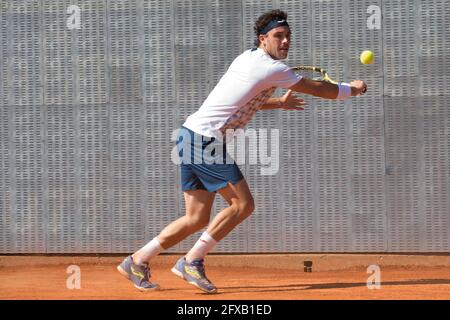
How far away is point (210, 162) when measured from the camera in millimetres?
7480

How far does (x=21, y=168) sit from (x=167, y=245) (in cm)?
323

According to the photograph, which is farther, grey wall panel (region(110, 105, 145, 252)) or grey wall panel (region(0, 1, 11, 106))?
grey wall panel (region(0, 1, 11, 106))

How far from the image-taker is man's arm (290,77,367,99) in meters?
7.44

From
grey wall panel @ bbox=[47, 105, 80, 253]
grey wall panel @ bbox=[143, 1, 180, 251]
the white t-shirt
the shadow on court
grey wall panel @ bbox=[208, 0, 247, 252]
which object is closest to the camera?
the white t-shirt

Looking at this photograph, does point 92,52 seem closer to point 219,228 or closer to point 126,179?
point 126,179

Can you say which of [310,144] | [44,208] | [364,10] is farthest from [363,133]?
[44,208]

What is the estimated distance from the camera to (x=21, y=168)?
1041 centimetres

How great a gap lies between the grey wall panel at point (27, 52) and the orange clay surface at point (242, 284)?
1.85 m

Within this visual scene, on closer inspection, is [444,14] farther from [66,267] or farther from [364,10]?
[66,267]

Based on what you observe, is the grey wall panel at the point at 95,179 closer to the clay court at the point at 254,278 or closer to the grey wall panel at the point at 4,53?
the clay court at the point at 254,278

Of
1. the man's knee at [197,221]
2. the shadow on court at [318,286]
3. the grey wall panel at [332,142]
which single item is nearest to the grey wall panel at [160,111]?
the grey wall panel at [332,142]

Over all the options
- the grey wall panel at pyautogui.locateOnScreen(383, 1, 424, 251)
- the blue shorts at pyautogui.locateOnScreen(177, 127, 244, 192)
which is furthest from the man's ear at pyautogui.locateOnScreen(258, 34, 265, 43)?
the grey wall panel at pyautogui.locateOnScreen(383, 1, 424, 251)

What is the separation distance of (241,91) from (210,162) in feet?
1.96

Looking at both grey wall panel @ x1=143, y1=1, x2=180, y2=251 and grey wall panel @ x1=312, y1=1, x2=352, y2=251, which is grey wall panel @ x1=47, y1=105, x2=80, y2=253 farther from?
grey wall panel @ x1=312, y1=1, x2=352, y2=251
